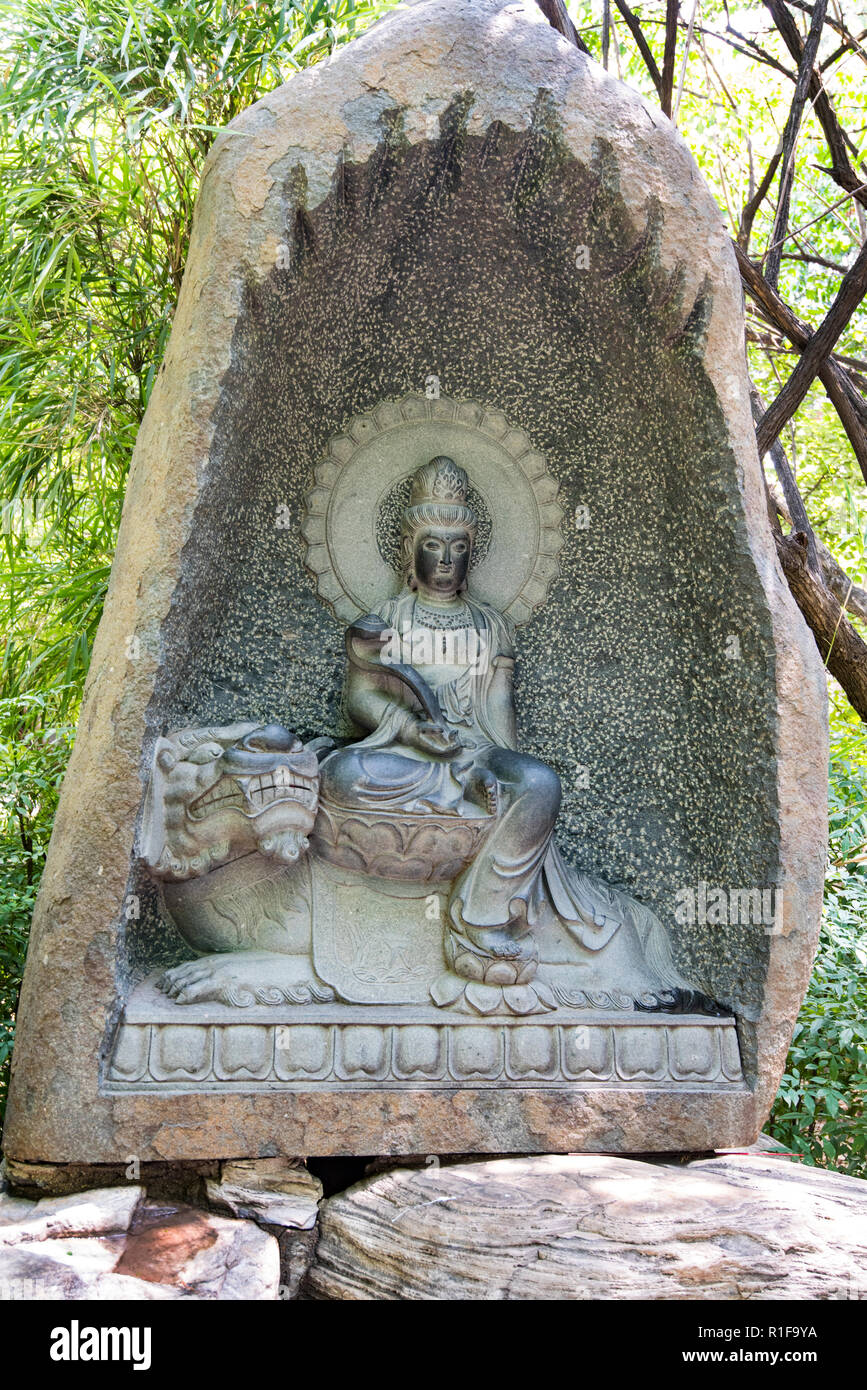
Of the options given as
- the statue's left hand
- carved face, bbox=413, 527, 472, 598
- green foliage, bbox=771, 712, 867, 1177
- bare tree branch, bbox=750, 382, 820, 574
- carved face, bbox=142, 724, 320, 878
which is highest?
bare tree branch, bbox=750, 382, 820, 574

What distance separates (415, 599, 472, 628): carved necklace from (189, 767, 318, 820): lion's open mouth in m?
0.80

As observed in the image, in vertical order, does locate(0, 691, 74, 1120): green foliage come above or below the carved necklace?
below

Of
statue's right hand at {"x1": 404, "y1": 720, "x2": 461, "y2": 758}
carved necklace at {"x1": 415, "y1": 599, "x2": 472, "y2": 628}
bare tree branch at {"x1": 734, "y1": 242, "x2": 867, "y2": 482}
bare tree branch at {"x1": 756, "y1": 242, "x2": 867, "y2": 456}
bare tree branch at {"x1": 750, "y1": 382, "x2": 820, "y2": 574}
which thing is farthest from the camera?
bare tree branch at {"x1": 750, "y1": 382, "x2": 820, "y2": 574}

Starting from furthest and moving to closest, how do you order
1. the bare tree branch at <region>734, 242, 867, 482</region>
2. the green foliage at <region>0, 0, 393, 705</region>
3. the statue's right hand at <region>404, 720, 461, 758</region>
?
the bare tree branch at <region>734, 242, 867, 482</region>, the green foliage at <region>0, 0, 393, 705</region>, the statue's right hand at <region>404, 720, 461, 758</region>

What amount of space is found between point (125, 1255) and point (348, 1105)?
715 mm

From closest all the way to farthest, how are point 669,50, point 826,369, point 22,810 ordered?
point 22,810
point 669,50
point 826,369

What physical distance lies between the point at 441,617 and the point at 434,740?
50 centimetres

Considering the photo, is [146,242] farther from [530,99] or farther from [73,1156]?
[73,1156]

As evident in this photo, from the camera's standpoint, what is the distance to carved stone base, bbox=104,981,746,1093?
130 inches

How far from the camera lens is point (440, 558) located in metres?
3.94

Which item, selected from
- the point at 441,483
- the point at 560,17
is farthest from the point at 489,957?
the point at 560,17

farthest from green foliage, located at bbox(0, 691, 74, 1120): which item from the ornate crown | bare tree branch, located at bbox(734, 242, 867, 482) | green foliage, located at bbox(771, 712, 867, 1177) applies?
bare tree branch, located at bbox(734, 242, 867, 482)

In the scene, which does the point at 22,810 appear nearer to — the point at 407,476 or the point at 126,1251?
the point at 407,476

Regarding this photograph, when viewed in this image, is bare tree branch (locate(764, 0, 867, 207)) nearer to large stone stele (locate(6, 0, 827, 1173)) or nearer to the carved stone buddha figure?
large stone stele (locate(6, 0, 827, 1173))
